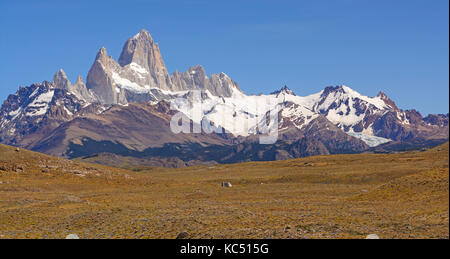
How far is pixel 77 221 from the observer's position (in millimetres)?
59094

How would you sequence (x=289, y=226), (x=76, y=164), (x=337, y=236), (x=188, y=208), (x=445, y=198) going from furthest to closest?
1. (x=76, y=164)
2. (x=188, y=208)
3. (x=445, y=198)
4. (x=289, y=226)
5. (x=337, y=236)

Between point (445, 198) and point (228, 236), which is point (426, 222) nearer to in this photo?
point (445, 198)

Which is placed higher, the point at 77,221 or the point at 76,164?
the point at 76,164

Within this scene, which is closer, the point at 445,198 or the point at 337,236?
the point at 337,236

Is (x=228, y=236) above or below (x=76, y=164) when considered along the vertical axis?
below

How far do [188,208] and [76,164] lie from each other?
250 ft

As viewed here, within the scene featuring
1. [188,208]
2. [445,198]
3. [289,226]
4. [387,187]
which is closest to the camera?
[289,226]
